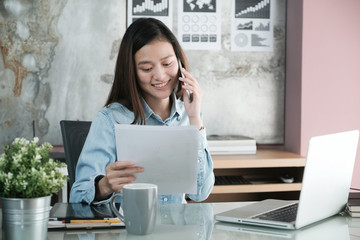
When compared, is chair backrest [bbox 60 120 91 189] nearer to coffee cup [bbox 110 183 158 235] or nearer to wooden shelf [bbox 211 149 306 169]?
coffee cup [bbox 110 183 158 235]

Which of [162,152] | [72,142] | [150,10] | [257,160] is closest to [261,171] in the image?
[257,160]

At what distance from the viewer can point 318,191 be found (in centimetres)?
130

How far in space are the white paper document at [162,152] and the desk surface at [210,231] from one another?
3.9 inches

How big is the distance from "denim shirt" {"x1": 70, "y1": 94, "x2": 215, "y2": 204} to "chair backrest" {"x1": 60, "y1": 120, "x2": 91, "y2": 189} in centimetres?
18

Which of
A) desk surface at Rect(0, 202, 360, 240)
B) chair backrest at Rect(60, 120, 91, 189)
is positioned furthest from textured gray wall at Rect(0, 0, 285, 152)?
desk surface at Rect(0, 202, 360, 240)

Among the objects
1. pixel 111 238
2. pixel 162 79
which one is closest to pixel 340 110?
pixel 162 79

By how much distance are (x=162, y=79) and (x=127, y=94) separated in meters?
0.15

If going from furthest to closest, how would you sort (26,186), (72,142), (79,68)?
(79,68), (72,142), (26,186)

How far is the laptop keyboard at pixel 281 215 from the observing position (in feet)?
4.43

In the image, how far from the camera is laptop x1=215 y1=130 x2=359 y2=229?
1249mm

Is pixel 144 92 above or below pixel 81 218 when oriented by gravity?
above

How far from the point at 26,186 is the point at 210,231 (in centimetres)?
49

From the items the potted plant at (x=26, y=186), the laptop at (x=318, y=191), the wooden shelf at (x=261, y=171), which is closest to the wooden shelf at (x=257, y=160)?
the wooden shelf at (x=261, y=171)

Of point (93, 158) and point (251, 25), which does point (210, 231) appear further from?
point (251, 25)
